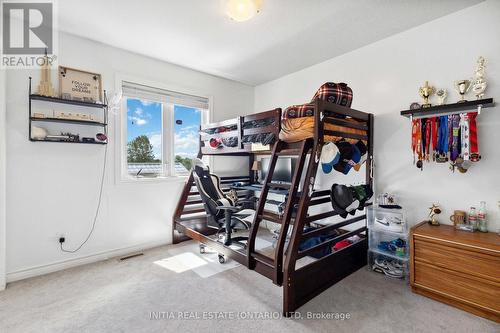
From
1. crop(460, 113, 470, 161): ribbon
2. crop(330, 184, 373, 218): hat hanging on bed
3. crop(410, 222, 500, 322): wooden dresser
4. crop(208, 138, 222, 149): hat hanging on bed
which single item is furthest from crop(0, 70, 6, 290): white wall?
crop(460, 113, 470, 161): ribbon

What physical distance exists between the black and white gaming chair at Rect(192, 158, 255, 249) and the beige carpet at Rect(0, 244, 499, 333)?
0.48 metres

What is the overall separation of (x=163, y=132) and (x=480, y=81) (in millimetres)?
3688

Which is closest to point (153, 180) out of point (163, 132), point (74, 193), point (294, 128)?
point (163, 132)

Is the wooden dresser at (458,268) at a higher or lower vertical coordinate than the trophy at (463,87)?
lower

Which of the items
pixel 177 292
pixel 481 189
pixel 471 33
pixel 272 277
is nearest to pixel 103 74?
pixel 177 292

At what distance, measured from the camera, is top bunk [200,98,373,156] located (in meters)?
2.06

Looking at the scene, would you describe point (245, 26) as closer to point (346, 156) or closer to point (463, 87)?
point (346, 156)

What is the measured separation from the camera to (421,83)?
255 centimetres

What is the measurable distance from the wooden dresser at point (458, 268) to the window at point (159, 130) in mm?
3164

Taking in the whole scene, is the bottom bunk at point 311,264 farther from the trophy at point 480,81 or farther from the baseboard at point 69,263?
the trophy at point 480,81

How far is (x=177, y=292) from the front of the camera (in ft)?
7.29

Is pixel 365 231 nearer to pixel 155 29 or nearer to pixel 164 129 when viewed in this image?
pixel 164 129

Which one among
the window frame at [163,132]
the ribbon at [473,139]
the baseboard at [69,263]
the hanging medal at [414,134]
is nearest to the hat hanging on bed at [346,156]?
the hanging medal at [414,134]

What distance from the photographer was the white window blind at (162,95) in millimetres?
3185
